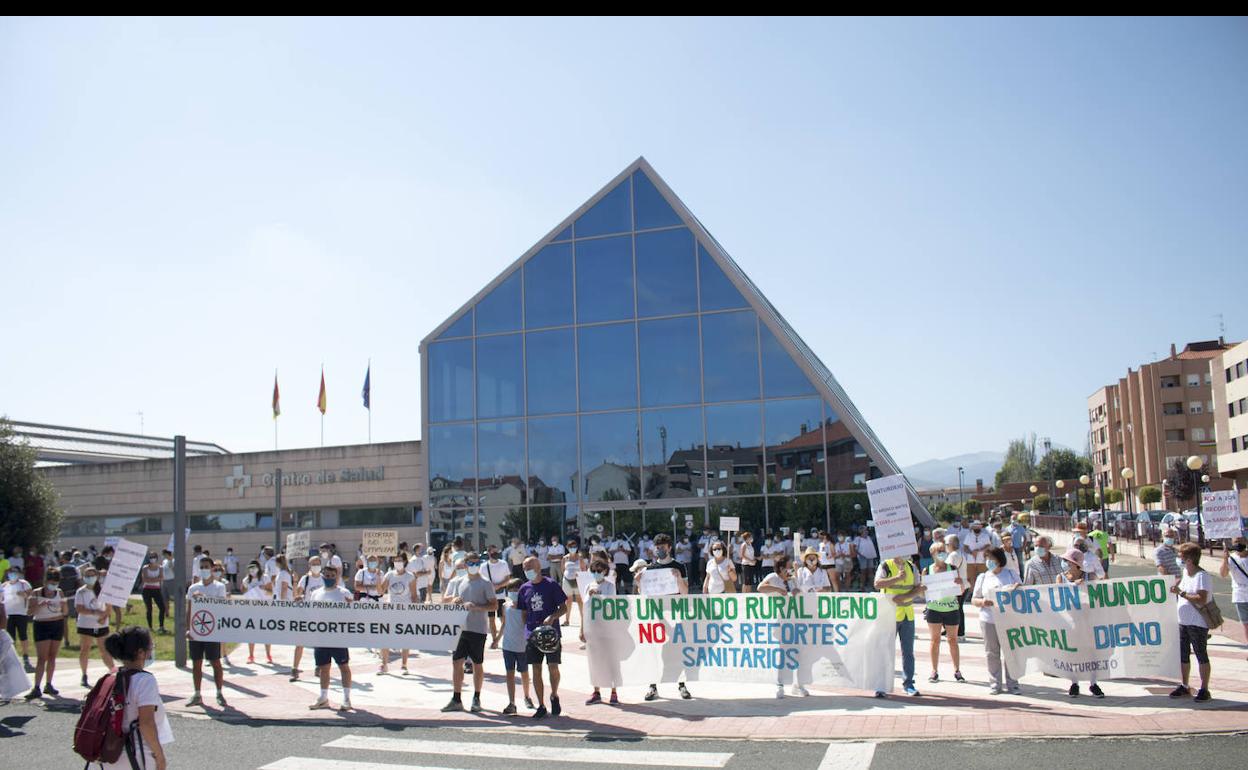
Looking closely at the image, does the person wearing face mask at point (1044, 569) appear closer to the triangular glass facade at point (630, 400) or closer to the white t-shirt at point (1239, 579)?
the white t-shirt at point (1239, 579)

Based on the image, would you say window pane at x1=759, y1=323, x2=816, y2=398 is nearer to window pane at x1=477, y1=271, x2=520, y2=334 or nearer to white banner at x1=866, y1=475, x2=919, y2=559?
window pane at x1=477, y1=271, x2=520, y2=334

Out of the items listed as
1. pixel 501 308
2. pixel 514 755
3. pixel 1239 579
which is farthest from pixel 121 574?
pixel 501 308

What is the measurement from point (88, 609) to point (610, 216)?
801 inches

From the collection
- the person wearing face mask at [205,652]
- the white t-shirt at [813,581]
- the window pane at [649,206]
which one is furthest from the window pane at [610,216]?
the person wearing face mask at [205,652]

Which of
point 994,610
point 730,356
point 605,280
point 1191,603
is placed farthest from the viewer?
point 605,280

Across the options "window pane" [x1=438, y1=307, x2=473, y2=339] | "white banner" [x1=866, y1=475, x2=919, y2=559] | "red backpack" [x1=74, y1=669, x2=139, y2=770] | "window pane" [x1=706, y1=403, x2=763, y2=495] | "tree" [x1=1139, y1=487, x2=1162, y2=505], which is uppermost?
"window pane" [x1=438, y1=307, x2=473, y2=339]

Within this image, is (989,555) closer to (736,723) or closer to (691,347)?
Answer: (736,723)

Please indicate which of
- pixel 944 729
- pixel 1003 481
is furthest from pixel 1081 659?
pixel 1003 481

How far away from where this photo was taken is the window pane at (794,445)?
1100 inches

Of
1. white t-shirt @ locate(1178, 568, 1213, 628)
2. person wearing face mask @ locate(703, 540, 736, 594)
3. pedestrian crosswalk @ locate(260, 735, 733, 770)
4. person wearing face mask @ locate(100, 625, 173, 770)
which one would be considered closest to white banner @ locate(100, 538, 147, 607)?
pedestrian crosswalk @ locate(260, 735, 733, 770)

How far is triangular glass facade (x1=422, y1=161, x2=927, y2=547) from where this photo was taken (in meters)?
28.2

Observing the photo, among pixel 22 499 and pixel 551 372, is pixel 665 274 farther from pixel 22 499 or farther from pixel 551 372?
pixel 22 499

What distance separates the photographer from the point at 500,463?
3116 centimetres

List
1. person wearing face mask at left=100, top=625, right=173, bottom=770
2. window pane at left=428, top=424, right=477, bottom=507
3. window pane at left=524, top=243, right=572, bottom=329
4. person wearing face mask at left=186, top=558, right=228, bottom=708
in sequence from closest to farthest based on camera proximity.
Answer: person wearing face mask at left=100, top=625, right=173, bottom=770
person wearing face mask at left=186, top=558, right=228, bottom=708
window pane at left=524, top=243, right=572, bottom=329
window pane at left=428, top=424, right=477, bottom=507
